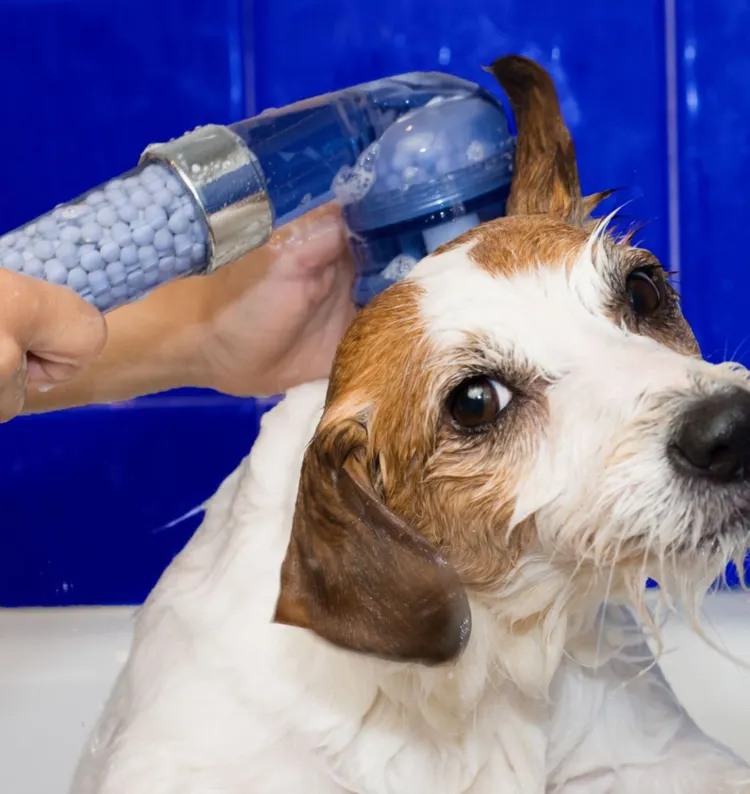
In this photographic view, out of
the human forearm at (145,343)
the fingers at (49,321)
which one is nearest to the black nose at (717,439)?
Answer: the fingers at (49,321)

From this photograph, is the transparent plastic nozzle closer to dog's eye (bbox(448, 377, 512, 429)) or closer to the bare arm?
the bare arm

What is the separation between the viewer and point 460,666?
0.93m

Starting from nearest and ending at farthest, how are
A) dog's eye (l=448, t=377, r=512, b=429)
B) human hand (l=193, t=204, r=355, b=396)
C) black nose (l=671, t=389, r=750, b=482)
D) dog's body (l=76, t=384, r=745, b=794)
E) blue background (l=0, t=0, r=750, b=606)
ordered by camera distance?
1. black nose (l=671, t=389, r=750, b=482)
2. dog's eye (l=448, t=377, r=512, b=429)
3. dog's body (l=76, t=384, r=745, b=794)
4. human hand (l=193, t=204, r=355, b=396)
5. blue background (l=0, t=0, r=750, b=606)

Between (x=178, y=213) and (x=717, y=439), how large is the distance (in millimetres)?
537

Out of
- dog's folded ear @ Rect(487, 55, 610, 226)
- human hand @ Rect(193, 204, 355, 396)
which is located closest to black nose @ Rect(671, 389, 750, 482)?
dog's folded ear @ Rect(487, 55, 610, 226)

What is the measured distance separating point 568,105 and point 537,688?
0.95m

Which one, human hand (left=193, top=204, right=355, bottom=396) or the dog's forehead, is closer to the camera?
the dog's forehead

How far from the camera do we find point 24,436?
1.67 meters

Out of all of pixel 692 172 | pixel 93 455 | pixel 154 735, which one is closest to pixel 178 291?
pixel 93 455

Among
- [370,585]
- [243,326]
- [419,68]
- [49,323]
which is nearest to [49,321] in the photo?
[49,323]

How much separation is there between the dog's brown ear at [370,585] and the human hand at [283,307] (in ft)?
1.58

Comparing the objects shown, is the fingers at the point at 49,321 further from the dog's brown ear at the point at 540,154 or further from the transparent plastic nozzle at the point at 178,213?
the dog's brown ear at the point at 540,154

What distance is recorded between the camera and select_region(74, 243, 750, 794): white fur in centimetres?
82

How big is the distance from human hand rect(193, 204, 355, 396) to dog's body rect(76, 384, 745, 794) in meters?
0.21
